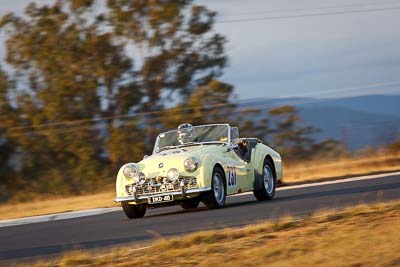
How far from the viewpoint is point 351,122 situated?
2836 centimetres

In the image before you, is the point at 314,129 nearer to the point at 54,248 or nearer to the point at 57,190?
the point at 57,190

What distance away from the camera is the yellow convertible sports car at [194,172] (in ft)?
48.1

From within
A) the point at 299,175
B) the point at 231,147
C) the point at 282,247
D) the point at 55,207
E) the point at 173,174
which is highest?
the point at 231,147

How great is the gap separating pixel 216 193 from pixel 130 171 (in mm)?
1480

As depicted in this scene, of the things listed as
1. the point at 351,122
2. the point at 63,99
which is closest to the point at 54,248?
the point at 351,122

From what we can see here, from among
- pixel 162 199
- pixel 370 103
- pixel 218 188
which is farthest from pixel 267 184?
pixel 370 103

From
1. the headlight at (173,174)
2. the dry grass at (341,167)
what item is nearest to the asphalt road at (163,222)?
the headlight at (173,174)

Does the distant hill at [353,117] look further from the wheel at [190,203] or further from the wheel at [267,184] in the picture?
the wheel at [190,203]

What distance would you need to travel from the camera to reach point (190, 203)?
15.8 meters

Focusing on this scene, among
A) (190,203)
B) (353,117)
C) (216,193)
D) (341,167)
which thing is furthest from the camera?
(353,117)

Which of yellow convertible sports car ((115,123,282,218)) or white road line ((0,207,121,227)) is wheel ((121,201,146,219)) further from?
white road line ((0,207,121,227))

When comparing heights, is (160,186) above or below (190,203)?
above

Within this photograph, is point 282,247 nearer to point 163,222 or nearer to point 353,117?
point 163,222

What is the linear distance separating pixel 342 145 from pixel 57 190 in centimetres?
1027
